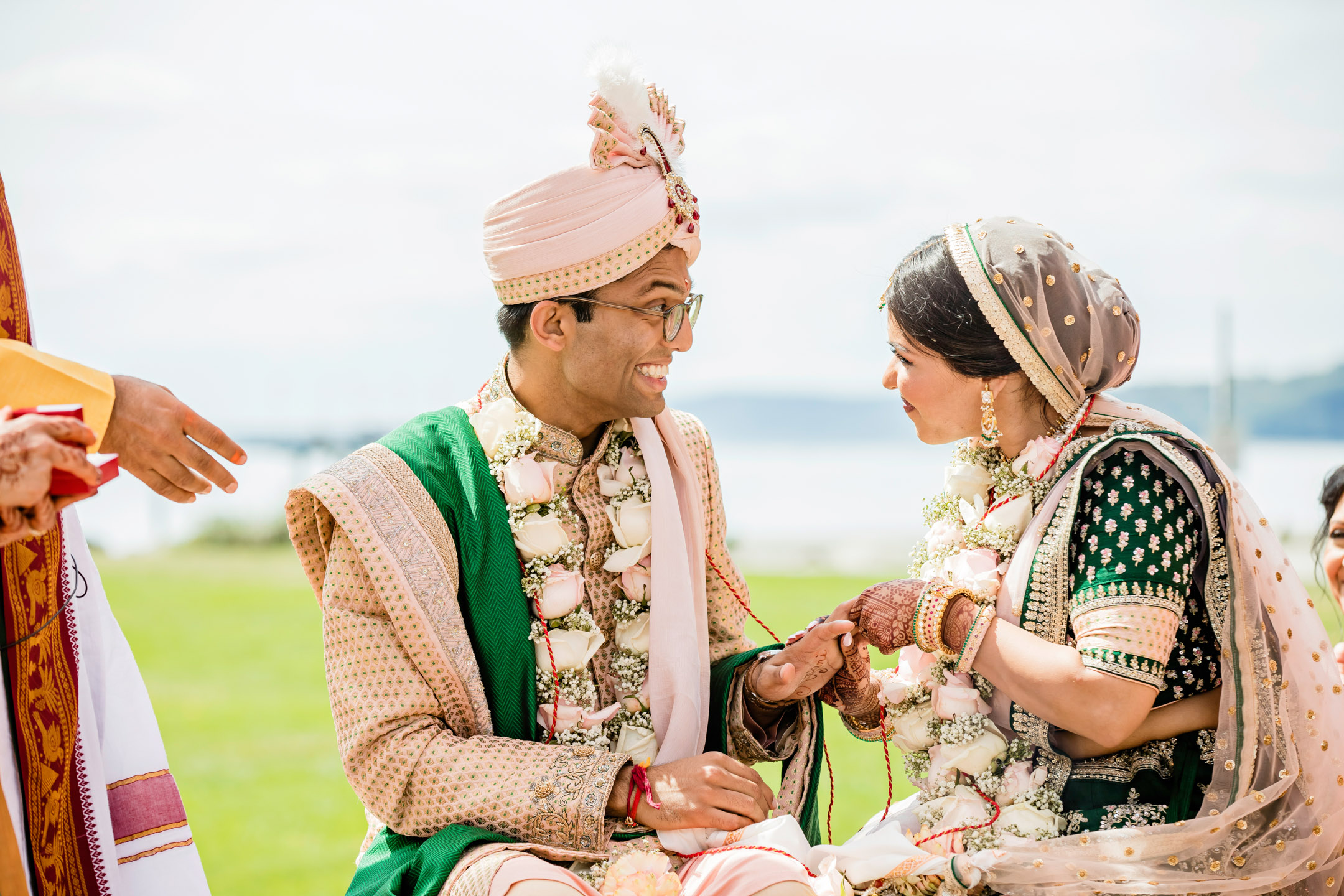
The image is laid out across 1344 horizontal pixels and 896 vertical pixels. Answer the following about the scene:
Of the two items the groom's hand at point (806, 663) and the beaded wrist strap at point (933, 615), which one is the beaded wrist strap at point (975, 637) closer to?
the beaded wrist strap at point (933, 615)

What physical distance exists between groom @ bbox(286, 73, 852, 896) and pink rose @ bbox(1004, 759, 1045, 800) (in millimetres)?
517

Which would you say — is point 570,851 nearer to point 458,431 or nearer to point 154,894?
point 154,894

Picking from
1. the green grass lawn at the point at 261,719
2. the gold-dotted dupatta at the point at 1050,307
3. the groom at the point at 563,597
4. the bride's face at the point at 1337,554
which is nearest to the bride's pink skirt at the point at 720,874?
the groom at the point at 563,597

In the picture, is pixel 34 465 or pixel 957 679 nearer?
pixel 34 465

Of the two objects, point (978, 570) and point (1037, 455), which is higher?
point (1037, 455)

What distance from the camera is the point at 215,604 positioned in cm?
1708

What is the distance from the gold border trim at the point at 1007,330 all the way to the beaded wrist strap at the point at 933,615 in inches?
21.3

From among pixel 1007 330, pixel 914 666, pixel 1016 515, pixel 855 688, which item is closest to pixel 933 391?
pixel 1007 330

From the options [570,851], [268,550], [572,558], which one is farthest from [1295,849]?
[268,550]

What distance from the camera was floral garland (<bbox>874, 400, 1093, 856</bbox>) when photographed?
2.57 meters

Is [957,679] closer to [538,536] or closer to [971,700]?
[971,700]

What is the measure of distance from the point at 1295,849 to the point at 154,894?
2.54 meters

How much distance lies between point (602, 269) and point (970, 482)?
3.73 ft

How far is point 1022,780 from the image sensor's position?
2590 mm
